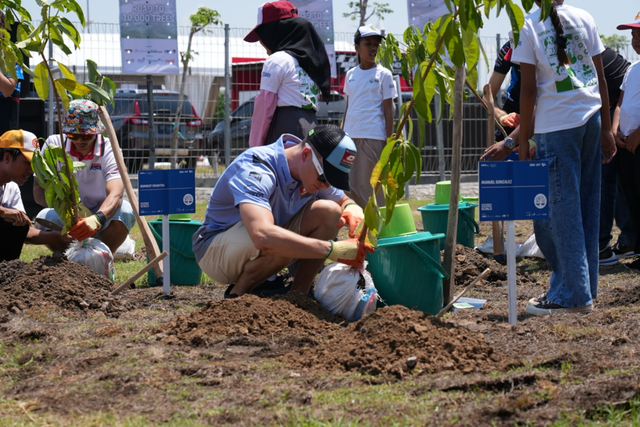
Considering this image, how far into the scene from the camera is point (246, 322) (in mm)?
3328

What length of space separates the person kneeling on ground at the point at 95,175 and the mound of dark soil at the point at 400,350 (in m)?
2.47

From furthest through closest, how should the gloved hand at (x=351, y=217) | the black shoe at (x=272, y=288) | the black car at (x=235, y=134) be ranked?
the black car at (x=235, y=134) → the black shoe at (x=272, y=288) → the gloved hand at (x=351, y=217)

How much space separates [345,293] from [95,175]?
2.48 meters

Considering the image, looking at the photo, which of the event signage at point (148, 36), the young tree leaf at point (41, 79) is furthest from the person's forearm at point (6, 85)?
the event signage at point (148, 36)

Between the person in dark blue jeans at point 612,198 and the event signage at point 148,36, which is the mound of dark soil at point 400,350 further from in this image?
the event signage at point 148,36

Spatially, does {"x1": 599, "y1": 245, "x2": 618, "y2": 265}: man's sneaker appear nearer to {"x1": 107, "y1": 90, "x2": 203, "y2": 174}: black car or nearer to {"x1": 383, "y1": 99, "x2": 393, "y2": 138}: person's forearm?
{"x1": 383, "y1": 99, "x2": 393, "y2": 138}: person's forearm

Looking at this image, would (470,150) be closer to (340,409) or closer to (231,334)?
(231,334)

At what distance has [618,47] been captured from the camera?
476 inches

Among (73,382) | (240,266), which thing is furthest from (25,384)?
(240,266)

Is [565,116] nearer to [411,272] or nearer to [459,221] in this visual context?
[411,272]

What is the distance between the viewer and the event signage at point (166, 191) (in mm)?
4488

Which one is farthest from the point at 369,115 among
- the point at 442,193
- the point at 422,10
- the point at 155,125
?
the point at 155,125

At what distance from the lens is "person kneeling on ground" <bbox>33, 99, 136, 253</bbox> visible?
4.96 m

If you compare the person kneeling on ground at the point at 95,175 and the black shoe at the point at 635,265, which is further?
the black shoe at the point at 635,265
